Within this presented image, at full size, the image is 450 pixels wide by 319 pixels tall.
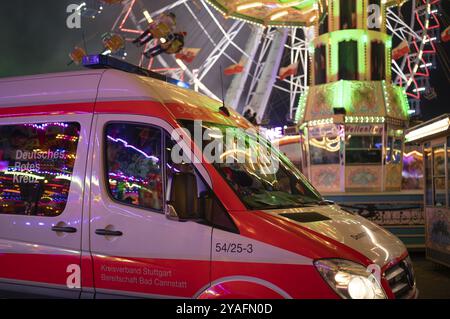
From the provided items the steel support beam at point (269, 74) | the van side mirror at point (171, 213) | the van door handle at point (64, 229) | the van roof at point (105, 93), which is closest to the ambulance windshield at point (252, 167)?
the van roof at point (105, 93)

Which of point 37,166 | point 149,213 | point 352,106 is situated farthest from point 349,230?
point 352,106

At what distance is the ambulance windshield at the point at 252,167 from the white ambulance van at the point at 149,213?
0.02 metres

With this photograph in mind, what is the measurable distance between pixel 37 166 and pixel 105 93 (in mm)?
857

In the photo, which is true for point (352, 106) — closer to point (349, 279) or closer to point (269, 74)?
point (349, 279)

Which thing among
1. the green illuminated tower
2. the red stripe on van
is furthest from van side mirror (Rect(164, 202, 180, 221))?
the green illuminated tower

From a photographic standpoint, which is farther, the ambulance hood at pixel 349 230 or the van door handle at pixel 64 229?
the van door handle at pixel 64 229

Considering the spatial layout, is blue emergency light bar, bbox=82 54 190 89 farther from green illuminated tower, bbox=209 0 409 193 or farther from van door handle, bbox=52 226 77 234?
green illuminated tower, bbox=209 0 409 193

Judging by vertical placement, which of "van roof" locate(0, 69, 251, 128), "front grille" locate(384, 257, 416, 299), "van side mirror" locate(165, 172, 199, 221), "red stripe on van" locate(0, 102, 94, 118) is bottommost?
"front grille" locate(384, 257, 416, 299)

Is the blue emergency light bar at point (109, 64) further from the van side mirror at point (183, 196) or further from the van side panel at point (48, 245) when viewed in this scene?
the van side mirror at point (183, 196)

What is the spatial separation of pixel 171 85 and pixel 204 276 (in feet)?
5.90

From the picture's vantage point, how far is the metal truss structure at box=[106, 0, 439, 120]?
26.9m

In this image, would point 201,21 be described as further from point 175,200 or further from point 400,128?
point 175,200

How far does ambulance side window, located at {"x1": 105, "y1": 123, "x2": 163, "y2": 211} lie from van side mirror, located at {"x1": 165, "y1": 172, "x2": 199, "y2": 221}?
23 cm

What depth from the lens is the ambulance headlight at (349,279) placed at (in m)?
3.19
